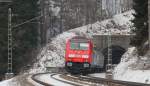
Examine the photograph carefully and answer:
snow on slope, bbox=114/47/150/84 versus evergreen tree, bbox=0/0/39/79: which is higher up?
evergreen tree, bbox=0/0/39/79

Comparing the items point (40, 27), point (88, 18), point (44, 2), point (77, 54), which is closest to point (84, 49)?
point (77, 54)

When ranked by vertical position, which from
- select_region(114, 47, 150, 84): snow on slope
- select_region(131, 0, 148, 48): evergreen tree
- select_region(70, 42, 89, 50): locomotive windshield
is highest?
select_region(131, 0, 148, 48): evergreen tree

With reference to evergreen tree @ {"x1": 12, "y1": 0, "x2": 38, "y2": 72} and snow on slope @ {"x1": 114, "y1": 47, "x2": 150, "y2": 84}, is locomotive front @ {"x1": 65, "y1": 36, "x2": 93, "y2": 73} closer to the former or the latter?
snow on slope @ {"x1": 114, "y1": 47, "x2": 150, "y2": 84}

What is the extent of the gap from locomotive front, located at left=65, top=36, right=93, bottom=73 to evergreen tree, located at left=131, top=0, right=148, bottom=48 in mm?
6252

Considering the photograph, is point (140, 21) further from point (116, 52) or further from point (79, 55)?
point (116, 52)

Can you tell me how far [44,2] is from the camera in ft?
313

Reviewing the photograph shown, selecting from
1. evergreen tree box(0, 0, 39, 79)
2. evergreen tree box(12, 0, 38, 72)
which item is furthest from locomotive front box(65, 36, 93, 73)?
evergreen tree box(12, 0, 38, 72)

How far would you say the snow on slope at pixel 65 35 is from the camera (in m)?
76.8

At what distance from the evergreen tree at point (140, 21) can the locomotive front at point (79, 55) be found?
6252mm

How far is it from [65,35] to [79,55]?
41.3 meters

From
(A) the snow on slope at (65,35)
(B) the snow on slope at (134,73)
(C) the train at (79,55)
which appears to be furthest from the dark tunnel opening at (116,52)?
(B) the snow on slope at (134,73)

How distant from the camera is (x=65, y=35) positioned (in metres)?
86.2

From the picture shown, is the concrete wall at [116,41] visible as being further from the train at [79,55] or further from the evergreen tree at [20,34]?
the train at [79,55]

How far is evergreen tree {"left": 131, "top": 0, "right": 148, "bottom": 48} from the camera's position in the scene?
127 ft
